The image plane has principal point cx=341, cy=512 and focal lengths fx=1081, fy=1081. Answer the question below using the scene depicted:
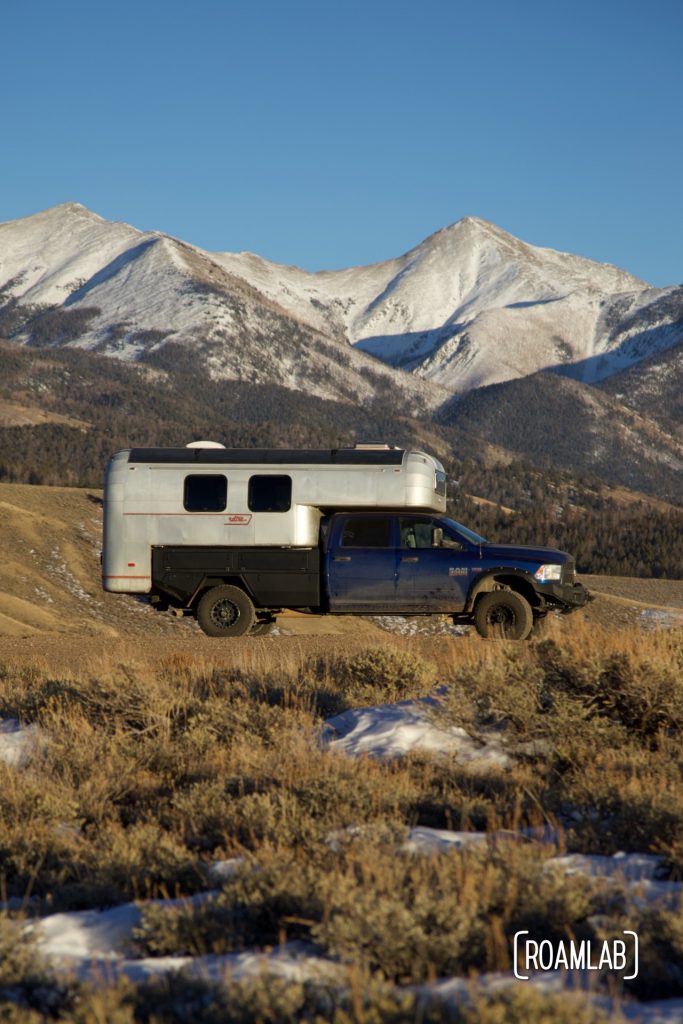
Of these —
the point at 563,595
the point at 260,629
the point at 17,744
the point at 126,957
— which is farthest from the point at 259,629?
the point at 126,957

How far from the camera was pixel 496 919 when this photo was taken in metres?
5.27

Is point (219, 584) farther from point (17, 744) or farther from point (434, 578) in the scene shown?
point (17, 744)

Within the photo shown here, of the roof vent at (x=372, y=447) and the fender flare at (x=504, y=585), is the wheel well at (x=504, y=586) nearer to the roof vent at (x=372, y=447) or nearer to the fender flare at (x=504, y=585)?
the fender flare at (x=504, y=585)

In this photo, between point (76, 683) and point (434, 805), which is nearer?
point (434, 805)

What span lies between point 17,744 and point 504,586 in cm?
911

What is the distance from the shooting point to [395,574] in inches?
650

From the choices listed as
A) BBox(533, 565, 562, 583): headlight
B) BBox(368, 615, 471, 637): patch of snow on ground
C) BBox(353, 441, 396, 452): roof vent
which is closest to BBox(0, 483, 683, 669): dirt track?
BBox(368, 615, 471, 637): patch of snow on ground

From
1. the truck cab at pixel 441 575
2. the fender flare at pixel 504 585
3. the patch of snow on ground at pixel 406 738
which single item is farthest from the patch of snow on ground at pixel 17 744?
the fender flare at pixel 504 585

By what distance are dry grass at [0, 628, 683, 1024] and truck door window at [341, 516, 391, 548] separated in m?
4.81

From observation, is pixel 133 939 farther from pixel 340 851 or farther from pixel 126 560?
pixel 126 560

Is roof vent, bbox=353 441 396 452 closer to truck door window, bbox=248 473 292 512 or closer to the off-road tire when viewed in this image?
truck door window, bbox=248 473 292 512

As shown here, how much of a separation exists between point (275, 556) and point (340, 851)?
35.6 ft

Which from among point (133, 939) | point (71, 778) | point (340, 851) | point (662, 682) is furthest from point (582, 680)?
point (133, 939)

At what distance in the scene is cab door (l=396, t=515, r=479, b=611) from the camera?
16.5 m
